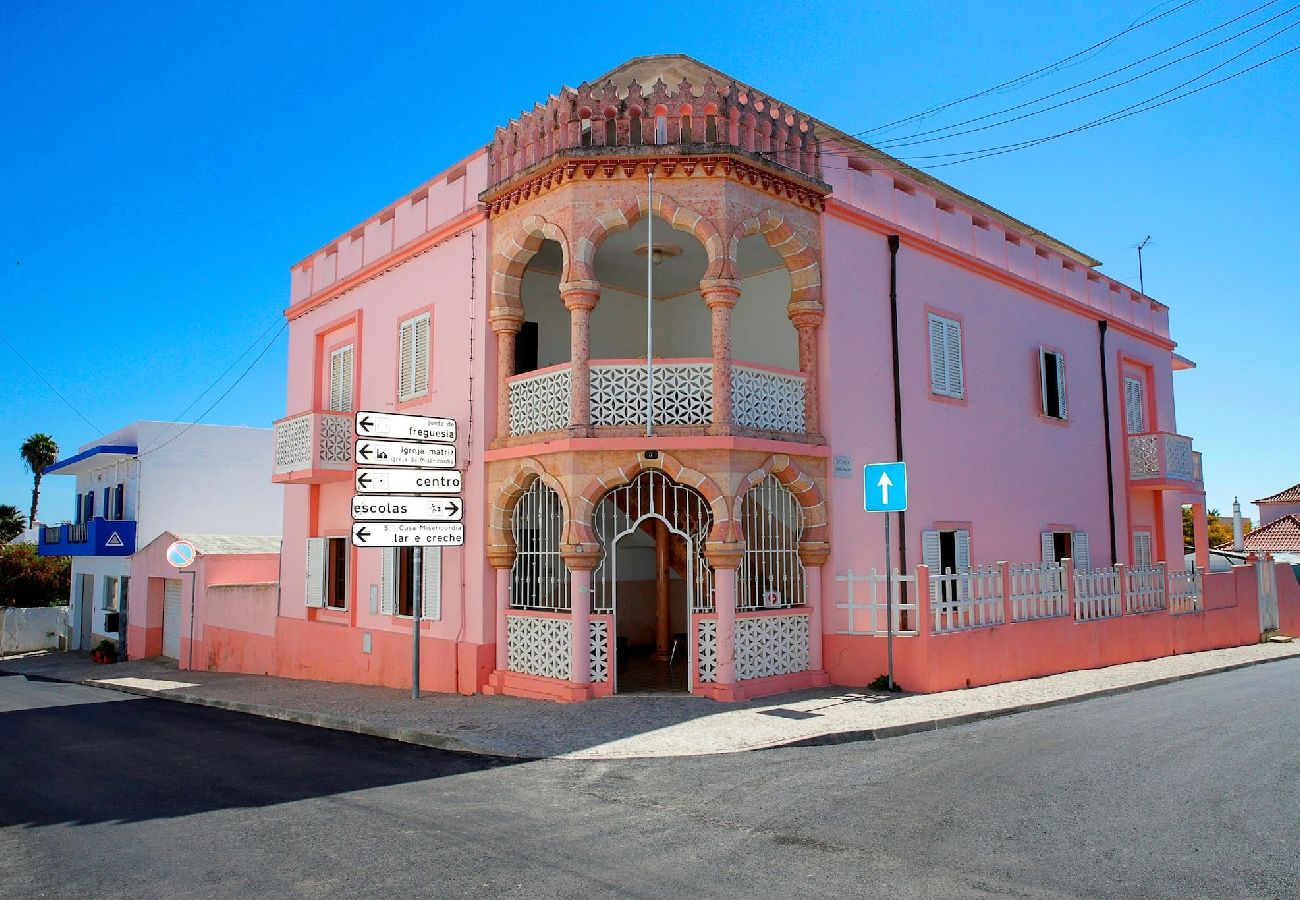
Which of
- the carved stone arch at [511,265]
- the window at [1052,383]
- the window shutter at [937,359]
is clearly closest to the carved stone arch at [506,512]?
the carved stone arch at [511,265]

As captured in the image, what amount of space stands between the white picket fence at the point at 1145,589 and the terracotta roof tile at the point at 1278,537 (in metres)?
28.7

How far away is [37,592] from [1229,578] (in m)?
40.0

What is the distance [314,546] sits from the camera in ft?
57.0

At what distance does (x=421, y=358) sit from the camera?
14922mm

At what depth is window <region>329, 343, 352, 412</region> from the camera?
1708cm

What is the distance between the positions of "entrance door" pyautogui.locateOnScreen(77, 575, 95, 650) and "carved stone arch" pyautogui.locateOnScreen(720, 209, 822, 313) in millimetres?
28588

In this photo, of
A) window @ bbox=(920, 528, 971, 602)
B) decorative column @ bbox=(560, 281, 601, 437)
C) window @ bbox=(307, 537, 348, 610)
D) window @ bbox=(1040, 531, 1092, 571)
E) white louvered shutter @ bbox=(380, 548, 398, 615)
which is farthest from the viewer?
window @ bbox=(1040, 531, 1092, 571)

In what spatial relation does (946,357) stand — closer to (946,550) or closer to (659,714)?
(946,550)

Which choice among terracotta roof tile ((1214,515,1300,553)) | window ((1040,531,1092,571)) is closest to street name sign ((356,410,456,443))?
window ((1040,531,1092,571))

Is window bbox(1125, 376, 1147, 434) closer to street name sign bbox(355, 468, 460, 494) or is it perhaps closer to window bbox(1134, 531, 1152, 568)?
window bbox(1134, 531, 1152, 568)

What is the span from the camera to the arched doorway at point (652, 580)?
489 inches

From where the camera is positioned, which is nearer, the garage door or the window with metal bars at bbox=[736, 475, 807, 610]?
the window with metal bars at bbox=[736, 475, 807, 610]

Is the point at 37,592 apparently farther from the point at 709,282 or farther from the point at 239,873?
the point at 239,873

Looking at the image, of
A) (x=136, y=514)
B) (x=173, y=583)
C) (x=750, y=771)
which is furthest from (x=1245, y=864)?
(x=136, y=514)
